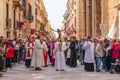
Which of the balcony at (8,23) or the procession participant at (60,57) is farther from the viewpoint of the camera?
the balcony at (8,23)

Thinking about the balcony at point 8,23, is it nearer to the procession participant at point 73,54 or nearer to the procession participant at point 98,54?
the procession participant at point 73,54

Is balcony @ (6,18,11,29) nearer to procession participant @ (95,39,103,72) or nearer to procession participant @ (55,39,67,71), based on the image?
procession participant @ (55,39,67,71)

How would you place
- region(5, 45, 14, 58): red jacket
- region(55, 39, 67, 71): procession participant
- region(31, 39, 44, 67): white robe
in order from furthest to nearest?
region(5, 45, 14, 58): red jacket < region(31, 39, 44, 67): white robe < region(55, 39, 67, 71): procession participant

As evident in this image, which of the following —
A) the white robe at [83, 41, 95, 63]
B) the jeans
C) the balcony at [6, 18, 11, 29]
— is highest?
the balcony at [6, 18, 11, 29]

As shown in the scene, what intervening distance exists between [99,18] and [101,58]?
1991 centimetres

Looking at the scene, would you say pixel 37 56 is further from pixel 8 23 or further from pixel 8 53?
pixel 8 23

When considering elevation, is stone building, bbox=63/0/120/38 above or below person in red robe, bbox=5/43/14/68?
above

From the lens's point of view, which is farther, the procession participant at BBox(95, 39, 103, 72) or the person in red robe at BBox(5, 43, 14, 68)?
the person in red robe at BBox(5, 43, 14, 68)

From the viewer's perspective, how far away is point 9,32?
136 feet

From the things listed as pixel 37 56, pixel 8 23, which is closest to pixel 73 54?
pixel 37 56

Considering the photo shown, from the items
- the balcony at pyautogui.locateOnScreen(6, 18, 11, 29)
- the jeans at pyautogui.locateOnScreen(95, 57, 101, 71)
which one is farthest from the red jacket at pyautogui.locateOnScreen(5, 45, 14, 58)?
the balcony at pyautogui.locateOnScreen(6, 18, 11, 29)

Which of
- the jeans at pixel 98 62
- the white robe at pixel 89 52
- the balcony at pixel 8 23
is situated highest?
the balcony at pixel 8 23

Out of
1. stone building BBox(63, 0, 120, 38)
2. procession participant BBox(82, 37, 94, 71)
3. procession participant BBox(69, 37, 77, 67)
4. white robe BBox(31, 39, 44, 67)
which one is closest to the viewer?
procession participant BBox(82, 37, 94, 71)

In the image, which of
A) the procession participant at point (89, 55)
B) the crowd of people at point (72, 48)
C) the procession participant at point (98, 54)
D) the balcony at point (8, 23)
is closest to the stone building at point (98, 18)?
the crowd of people at point (72, 48)
